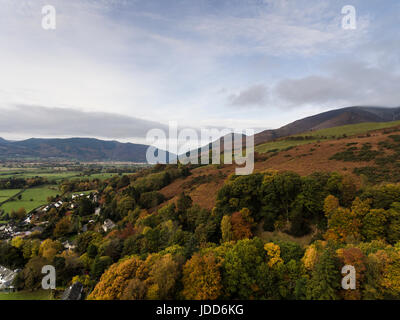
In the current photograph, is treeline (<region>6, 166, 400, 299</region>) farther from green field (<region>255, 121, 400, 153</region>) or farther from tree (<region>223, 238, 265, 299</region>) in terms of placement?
green field (<region>255, 121, 400, 153</region>)

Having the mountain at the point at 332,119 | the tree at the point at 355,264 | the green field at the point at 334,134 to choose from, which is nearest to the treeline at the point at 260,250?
the tree at the point at 355,264

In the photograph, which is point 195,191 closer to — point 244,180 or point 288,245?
point 244,180

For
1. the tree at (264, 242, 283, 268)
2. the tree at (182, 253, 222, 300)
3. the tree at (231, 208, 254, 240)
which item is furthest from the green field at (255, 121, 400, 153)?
the tree at (182, 253, 222, 300)

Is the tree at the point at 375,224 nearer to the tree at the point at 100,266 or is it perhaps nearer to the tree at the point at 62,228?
the tree at the point at 100,266

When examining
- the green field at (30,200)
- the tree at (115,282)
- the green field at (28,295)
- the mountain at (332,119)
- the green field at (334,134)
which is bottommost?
the green field at (28,295)

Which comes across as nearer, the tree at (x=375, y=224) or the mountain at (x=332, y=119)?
the tree at (x=375, y=224)

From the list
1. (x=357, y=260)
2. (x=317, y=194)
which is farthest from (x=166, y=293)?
(x=317, y=194)

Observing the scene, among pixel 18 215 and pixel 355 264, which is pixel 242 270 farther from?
pixel 18 215
